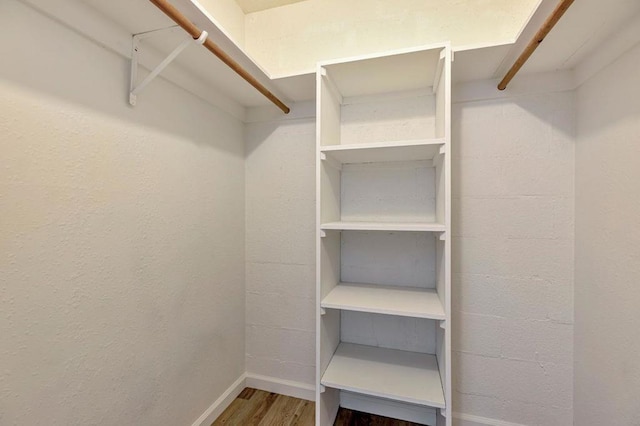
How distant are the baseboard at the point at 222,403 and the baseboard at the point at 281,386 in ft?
0.22

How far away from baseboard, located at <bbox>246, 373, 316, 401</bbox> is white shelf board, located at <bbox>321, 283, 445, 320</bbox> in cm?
78

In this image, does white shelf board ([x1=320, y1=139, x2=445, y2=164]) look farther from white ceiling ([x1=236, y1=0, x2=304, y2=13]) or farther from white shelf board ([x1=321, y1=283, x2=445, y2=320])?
white ceiling ([x1=236, y1=0, x2=304, y2=13])

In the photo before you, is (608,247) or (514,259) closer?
(608,247)

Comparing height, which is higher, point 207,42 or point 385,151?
point 207,42

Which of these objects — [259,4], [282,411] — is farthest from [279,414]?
[259,4]

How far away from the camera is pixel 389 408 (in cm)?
175

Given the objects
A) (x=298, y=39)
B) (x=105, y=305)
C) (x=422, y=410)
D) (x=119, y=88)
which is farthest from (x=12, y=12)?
(x=422, y=410)

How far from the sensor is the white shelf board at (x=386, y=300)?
53.9 inches

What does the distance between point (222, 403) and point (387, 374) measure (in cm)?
105

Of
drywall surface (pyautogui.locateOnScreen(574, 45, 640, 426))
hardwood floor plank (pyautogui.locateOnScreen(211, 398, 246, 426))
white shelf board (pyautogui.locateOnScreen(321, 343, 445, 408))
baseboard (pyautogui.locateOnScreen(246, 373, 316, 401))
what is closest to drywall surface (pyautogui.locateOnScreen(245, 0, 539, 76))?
drywall surface (pyautogui.locateOnScreen(574, 45, 640, 426))

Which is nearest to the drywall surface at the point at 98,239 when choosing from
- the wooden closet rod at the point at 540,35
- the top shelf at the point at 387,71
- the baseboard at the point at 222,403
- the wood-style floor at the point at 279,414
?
the baseboard at the point at 222,403

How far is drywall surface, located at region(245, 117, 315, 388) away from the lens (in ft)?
6.30

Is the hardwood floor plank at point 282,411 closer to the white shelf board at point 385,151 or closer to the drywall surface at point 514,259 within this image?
the drywall surface at point 514,259

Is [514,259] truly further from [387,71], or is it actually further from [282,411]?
[282,411]
